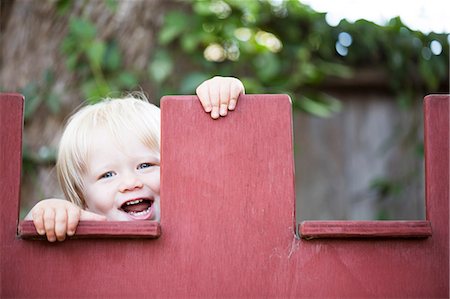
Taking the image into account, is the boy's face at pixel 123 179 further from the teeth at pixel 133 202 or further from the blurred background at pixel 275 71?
the blurred background at pixel 275 71

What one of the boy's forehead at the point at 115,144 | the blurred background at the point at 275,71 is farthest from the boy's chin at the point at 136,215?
the blurred background at the point at 275,71

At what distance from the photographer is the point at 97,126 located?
1665mm

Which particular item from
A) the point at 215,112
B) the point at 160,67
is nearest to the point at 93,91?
the point at 160,67

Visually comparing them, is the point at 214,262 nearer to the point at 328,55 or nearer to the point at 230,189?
the point at 230,189

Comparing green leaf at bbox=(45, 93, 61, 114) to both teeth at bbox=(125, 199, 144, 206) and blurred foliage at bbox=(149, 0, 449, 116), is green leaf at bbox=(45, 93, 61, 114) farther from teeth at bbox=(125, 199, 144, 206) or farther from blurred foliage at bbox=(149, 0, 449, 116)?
teeth at bbox=(125, 199, 144, 206)

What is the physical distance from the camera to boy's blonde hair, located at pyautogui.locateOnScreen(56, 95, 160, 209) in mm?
1644

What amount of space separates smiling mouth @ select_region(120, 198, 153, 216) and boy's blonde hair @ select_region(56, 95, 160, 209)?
0.13 m

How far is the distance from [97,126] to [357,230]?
0.76 m

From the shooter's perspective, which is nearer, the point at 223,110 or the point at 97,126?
the point at 223,110

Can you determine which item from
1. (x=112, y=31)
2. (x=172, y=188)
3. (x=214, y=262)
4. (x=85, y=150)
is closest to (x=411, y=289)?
(x=214, y=262)

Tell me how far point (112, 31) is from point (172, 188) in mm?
1634

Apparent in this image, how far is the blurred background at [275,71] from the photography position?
265cm

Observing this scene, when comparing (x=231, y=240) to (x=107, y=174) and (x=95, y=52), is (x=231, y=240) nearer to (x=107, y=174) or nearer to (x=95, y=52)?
(x=107, y=174)

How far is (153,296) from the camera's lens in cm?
114
